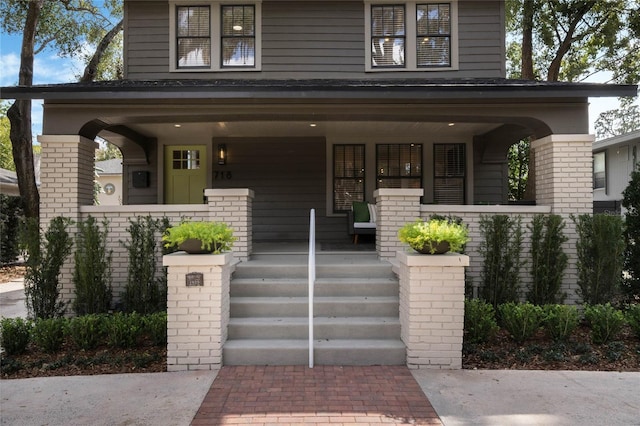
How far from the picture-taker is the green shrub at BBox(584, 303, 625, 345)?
476 cm

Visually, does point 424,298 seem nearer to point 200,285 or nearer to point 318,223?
point 200,285

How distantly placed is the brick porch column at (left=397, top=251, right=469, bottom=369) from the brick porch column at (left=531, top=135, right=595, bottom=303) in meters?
2.72

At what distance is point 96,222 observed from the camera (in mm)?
6098

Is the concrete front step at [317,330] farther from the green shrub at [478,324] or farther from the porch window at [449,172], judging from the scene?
the porch window at [449,172]

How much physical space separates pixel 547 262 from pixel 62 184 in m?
6.67

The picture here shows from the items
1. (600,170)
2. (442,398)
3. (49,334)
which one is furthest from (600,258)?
(600,170)

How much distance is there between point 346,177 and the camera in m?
9.00

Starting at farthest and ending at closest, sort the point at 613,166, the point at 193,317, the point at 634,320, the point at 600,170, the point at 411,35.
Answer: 1. the point at 600,170
2. the point at 613,166
3. the point at 411,35
4. the point at 634,320
5. the point at 193,317

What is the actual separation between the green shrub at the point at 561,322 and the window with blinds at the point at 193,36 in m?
7.15

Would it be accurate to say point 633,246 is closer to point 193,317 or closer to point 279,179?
point 193,317

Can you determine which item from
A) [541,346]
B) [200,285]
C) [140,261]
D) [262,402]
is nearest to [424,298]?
[541,346]

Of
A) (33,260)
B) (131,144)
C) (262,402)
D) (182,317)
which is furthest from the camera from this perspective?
(131,144)

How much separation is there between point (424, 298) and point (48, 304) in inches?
180

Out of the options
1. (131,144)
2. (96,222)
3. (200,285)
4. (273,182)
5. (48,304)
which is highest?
(131,144)
